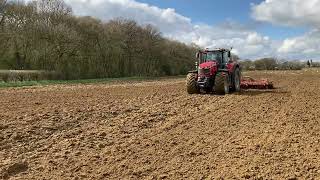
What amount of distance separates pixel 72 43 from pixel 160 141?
3743cm

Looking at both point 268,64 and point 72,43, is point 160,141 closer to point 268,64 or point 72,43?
point 72,43

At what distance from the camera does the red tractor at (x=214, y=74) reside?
20359mm

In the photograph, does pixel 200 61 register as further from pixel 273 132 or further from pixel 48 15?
pixel 48 15

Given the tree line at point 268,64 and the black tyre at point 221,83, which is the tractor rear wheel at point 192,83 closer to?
the black tyre at point 221,83

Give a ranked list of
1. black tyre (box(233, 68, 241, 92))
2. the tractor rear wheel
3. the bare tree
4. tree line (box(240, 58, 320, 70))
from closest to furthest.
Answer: the tractor rear wheel
black tyre (box(233, 68, 241, 92))
the bare tree
tree line (box(240, 58, 320, 70))

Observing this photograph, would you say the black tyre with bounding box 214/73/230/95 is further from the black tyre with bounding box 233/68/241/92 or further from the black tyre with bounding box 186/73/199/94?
the black tyre with bounding box 233/68/241/92

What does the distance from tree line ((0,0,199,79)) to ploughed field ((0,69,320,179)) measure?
28.9m

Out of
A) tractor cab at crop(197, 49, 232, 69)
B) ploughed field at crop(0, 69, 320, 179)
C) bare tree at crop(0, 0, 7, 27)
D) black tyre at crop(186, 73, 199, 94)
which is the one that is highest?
bare tree at crop(0, 0, 7, 27)

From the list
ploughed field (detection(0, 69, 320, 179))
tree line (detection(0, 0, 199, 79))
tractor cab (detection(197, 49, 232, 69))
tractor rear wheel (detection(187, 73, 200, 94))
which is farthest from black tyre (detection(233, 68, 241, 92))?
tree line (detection(0, 0, 199, 79))

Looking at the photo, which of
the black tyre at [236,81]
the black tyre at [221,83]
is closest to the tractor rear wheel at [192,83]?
the black tyre at [221,83]

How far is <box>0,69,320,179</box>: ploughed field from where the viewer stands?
298 inches

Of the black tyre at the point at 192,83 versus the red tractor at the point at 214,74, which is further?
the black tyre at the point at 192,83

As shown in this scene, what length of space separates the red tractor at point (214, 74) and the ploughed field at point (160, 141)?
425 cm

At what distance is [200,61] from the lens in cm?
2184
